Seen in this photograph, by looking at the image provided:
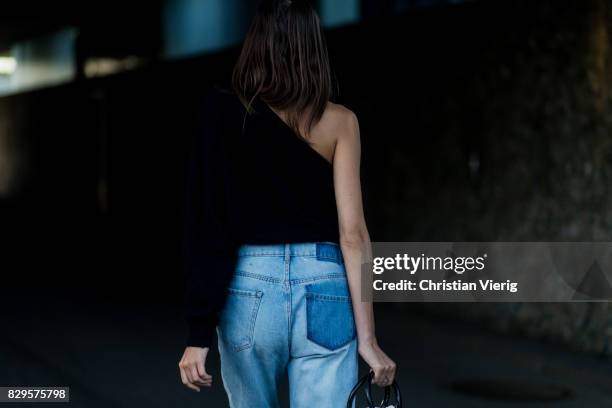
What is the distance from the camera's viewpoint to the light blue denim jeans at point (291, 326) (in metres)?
2.35

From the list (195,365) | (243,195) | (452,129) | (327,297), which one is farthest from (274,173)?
(452,129)

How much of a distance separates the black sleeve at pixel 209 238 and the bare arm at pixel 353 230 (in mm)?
258

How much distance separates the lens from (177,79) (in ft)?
50.2

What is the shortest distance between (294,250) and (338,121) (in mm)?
318

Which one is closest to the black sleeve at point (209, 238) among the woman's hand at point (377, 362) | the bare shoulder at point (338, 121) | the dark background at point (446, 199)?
the bare shoulder at point (338, 121)

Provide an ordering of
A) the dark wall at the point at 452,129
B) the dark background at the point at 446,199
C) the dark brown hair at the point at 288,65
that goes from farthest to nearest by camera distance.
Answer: the dark wall at the point at 452,129, the dark background at the point at 446,199, the dark brown hair at the point at 288,65

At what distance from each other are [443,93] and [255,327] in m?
7.92

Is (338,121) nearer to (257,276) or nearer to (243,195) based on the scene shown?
(243,195)

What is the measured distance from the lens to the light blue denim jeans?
7.71 ft

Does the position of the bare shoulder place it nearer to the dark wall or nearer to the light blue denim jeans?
the light blue denim jeans

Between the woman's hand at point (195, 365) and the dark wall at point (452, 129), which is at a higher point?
the dark wall at point (452, 129)

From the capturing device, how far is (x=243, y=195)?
7.84 feet

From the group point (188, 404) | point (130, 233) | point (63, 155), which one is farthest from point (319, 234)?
point (63, 155)

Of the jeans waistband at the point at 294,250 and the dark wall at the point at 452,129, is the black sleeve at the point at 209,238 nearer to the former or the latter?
the jeans waistband at the point at 294,250
